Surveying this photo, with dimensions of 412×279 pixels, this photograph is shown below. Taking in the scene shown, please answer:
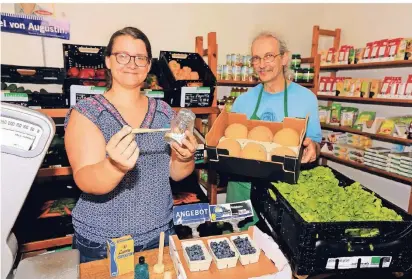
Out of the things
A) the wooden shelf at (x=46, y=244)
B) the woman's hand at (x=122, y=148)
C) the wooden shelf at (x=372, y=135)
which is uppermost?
the woman's hand at (x=122, y=148)

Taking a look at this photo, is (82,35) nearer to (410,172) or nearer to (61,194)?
(61,194)

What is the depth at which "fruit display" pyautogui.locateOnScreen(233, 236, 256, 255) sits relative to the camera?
3.99ft

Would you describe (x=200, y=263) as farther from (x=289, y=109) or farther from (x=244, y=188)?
(x=289, y=109)

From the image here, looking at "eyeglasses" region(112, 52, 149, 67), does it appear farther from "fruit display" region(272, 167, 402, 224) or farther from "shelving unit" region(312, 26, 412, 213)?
"shelving unit" region(312, 26, 412, 213)

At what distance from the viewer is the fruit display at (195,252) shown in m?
1.15

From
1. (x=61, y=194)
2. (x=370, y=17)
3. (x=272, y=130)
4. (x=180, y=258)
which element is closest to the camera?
(x=180, y=258)

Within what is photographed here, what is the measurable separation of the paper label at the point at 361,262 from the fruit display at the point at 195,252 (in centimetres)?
51

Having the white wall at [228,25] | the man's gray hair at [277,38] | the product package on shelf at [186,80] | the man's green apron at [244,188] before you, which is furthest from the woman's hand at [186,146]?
the white wall at [228,25]

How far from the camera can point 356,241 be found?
1.23 metres

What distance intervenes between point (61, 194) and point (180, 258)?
2014 millimetres

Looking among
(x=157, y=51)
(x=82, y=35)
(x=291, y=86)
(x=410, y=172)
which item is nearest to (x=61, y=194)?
(x=82, y=35)

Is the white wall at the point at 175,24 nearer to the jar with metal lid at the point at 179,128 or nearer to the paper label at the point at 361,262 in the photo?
the jar with metal lid at the point at 179,128

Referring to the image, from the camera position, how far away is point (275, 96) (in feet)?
6.85

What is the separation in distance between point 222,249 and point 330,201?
0.55m
